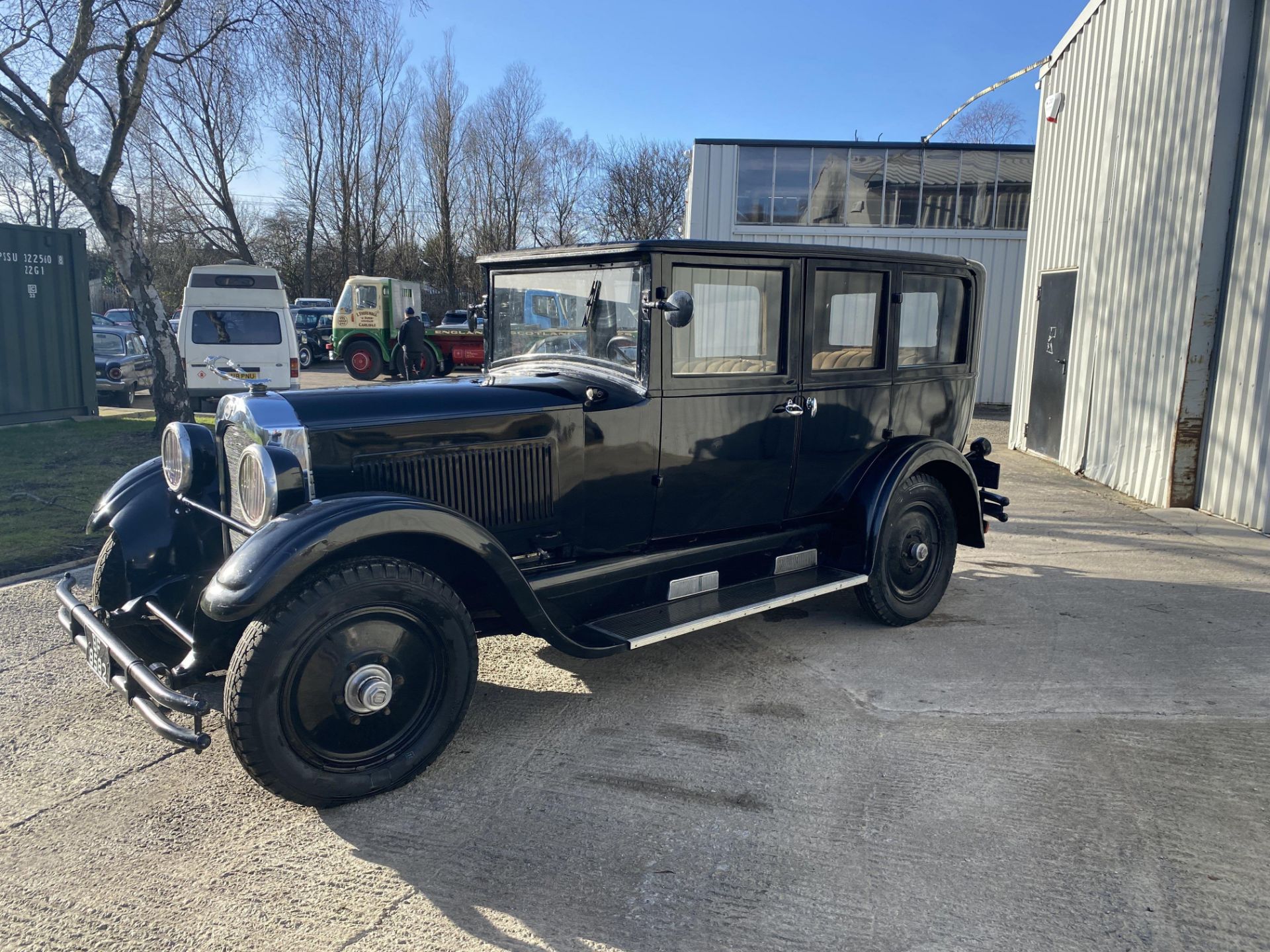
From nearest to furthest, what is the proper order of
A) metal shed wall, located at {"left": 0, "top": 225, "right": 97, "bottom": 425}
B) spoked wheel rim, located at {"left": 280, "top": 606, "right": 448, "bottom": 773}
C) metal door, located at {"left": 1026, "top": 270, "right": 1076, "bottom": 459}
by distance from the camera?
spoked wheel rim, located at {"left": 280, "top": 606, "right": 448, "bottom": 773} < metal door, located at {"left": 1026, "top": 270, "right": 1076, "bottom": 459} < metal shed wall, located at {"left": 0, "top": 225, "right": 97, "bottom": 425}

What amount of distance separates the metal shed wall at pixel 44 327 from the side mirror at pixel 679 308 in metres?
11.7

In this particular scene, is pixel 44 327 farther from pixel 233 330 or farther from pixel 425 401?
pixel 425 401

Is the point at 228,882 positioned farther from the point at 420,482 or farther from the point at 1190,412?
the point at 1190,412

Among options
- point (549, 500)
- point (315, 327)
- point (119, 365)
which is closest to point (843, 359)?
point (549, 500)

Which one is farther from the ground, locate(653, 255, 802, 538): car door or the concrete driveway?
locate(653, 255, 802, 538): car door

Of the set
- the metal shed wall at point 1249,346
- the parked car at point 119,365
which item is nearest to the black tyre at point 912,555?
the metal shed wall at point 1249,346

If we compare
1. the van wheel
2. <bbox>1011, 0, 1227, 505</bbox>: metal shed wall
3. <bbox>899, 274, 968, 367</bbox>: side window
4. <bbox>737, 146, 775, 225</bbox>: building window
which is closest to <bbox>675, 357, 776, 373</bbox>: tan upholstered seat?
<bbox>899, 274, 968, 367</bbox>: side window

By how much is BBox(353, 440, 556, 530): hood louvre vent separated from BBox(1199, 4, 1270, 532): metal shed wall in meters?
6.06

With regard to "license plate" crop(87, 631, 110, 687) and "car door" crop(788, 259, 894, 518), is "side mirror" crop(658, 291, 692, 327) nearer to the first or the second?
"car door" crop(788, 259, 894, 518)

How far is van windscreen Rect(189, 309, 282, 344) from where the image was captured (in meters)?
13.3

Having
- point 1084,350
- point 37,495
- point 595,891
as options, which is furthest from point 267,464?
point 1084,350

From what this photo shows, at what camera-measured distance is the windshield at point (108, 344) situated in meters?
15.8

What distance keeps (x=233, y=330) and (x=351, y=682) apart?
1186 centimetres

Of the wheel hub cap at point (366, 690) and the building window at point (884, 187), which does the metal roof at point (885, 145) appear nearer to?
the building window at point (884, 187)
